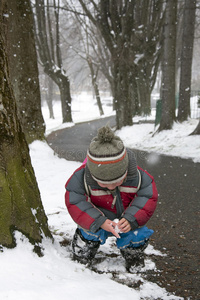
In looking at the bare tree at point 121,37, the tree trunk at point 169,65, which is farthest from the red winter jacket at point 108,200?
the bare tree at point 121,37

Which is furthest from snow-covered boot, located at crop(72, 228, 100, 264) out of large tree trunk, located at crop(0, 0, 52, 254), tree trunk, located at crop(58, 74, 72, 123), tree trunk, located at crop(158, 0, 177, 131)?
tree trunk, located at crop(58, 74, 72, 123)

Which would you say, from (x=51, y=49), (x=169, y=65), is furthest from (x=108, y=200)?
(x=51, y=49)

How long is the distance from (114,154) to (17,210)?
849 mm

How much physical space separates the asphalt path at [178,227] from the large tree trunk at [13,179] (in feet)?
2.59

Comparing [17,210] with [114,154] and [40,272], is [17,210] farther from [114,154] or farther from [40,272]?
[114,154]

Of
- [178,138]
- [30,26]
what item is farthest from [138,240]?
[178,138]

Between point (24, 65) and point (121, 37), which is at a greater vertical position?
point (121, 37)

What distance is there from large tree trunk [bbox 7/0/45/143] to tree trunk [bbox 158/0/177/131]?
5.07 m

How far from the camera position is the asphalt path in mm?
2344

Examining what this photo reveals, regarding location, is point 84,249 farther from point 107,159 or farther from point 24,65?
point 24,65

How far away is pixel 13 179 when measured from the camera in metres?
2.04

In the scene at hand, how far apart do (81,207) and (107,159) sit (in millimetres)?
511

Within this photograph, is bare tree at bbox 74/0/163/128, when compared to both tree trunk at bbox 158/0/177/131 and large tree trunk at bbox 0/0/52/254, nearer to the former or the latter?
tree trunk at bbox 158/0/177/131

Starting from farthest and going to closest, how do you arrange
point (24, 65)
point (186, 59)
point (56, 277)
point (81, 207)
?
1. point (186, 59)
2. point (24, 65)
3. point (81, 207)
4. point (56, 277)
